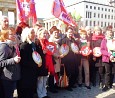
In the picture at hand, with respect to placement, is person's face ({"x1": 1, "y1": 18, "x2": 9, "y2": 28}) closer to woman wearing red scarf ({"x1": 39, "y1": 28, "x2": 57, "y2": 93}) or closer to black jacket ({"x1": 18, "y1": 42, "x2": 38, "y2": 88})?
black jacket ({"x1": 18, "y1": 42, "x2": 38, "y2": 88})

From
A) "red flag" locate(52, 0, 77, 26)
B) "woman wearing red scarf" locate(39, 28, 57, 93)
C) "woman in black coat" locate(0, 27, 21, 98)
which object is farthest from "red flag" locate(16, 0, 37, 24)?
"woman in black coat" locate(0, 27, 21, 98)

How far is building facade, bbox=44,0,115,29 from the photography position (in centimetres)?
10031

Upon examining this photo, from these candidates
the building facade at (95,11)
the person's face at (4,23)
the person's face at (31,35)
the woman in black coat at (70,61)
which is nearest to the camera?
the person's face at (4,23)

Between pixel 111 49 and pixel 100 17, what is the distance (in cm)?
10220

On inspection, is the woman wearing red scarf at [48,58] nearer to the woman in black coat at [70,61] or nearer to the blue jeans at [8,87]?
the woman in black coat at [70,61]

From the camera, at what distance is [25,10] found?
7855mm

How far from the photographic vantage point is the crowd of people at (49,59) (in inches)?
197

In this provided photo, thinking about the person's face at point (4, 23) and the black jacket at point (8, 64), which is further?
the person's face at point (4, 23)

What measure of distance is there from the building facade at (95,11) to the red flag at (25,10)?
90.8 metres

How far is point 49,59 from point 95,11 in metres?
101

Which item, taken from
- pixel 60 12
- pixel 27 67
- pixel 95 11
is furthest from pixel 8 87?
pixel 95 11

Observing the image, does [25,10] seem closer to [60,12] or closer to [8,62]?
[60,12]

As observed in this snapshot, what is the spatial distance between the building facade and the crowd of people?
299 ft

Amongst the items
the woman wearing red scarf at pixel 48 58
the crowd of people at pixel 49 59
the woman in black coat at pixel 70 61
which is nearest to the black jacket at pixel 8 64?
the crowd of people at pixel 49 59
